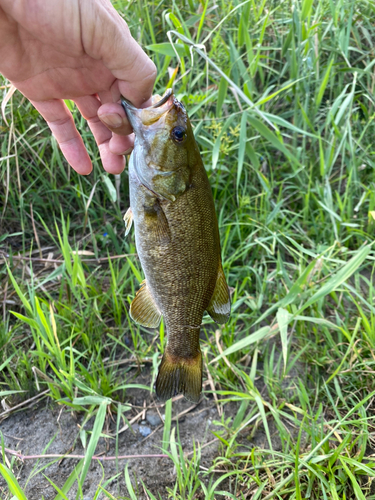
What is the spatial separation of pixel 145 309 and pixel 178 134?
0.78 metres

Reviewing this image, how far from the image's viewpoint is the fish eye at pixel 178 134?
1.50m

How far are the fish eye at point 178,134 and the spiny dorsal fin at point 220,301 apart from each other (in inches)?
21.6

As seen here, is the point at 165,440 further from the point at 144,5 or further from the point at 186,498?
the point at 144,5

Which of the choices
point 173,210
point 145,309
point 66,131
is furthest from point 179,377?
point 66,131

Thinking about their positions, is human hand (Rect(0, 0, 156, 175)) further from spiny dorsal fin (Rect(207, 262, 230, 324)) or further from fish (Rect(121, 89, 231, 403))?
spiny dorsal fin (Rect(207, 262, 230, 324))

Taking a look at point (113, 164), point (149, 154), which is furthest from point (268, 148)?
point (149, 154)

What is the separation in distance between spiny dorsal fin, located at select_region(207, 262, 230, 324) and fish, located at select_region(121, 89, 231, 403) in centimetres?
3

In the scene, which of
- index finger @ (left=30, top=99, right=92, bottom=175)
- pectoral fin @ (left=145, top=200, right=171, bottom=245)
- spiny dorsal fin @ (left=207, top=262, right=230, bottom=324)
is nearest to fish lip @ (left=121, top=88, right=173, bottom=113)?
pectoral fin @ (left=145, top=200, right=171, bottom=245)

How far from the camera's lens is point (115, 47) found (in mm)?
1547

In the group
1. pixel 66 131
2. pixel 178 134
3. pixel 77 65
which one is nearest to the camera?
pixel 178 134

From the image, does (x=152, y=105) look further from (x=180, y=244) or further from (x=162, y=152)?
(x=180, y=244)

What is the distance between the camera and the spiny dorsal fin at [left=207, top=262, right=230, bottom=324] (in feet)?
5.40

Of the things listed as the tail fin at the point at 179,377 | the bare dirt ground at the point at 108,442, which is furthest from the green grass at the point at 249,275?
the tail fin at the point at 179,377

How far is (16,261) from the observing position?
9.29 ft
